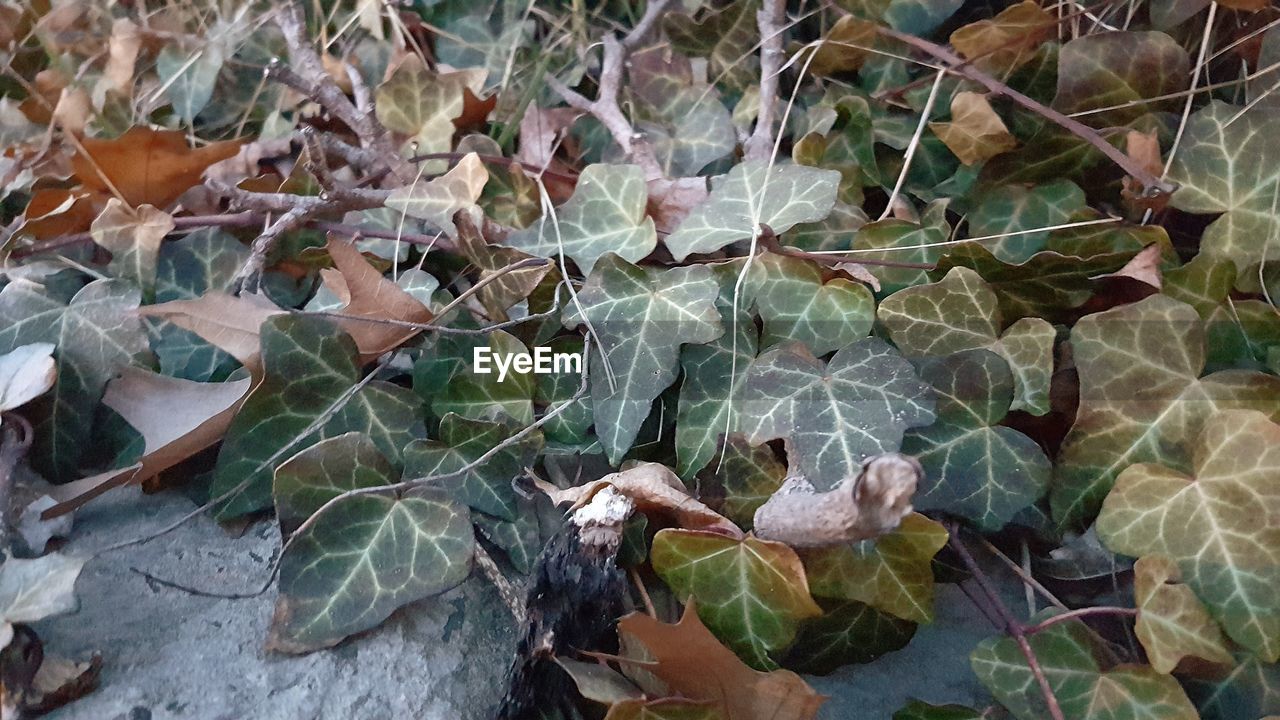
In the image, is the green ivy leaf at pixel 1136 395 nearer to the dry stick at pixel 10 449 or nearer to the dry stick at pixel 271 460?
the dry stick at pixel 271 460

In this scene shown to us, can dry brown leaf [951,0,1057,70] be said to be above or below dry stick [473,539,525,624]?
above

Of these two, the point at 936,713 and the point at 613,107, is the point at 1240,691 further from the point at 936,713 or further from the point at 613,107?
the point at 613,107

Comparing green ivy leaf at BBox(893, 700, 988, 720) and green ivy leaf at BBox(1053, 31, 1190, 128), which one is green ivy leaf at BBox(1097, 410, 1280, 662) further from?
green ivy leaf at BBox(1053, 31, 1190, 128)

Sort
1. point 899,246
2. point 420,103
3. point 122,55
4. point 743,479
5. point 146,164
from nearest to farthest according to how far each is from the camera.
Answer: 1. point 743,479
2. point 899,246
3. point 146,164
4. point 420,103
5. point 122,55

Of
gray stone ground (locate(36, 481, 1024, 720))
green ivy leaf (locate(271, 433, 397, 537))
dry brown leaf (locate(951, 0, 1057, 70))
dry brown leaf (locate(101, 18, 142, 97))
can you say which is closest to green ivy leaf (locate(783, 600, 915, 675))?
gray stone ground (locate(36, 481, 1024, 720))

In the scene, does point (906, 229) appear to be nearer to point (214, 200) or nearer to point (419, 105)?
point (419, 105)

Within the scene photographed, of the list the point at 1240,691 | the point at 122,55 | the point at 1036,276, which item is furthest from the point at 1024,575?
the point at 122,55
